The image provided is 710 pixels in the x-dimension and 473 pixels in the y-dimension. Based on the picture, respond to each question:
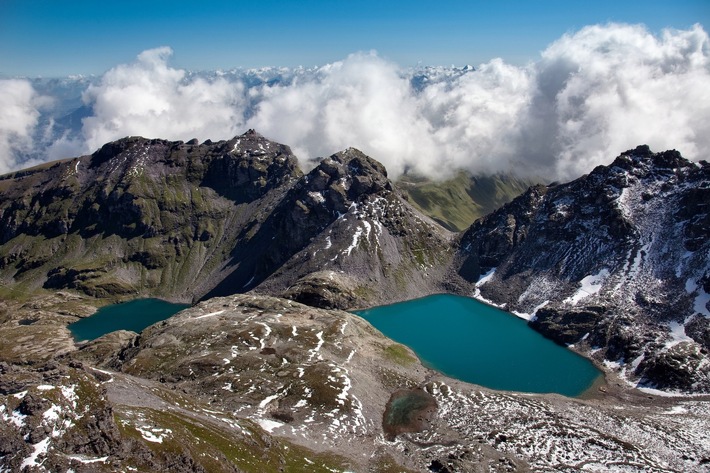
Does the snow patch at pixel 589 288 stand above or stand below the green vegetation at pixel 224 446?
above

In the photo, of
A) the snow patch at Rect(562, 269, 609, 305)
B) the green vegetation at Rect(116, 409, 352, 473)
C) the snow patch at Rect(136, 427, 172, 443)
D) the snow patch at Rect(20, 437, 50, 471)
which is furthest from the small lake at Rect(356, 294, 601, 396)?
the snow patch at Rect(20, 437, 50, 471)

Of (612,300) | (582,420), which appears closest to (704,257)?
(612,300)

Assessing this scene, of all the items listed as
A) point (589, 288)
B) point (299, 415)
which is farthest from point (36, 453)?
point (589, 288)

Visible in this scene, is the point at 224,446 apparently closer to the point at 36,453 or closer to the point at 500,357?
the point at 36,453

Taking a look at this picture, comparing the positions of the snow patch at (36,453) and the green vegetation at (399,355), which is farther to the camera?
the green vegetation at (399,355)

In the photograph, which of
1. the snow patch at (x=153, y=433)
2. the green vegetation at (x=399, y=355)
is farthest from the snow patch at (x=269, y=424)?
the green vegetation at (x=399, y=355)

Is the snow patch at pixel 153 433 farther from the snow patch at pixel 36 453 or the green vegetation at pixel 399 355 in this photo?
the green vegetation at pixel 399 355
